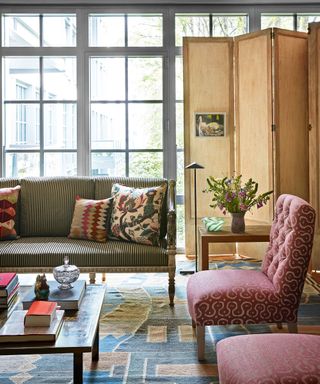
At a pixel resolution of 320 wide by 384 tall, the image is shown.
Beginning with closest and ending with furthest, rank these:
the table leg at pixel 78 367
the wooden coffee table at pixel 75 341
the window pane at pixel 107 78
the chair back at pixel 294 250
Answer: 1. the wooden coffee table at pixel 75 341
2. the table leg at pixel 78 367
3. the chair back at pixel 294 250
4. the window pane at pixel 107 78

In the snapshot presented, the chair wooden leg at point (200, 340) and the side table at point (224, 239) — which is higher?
the side table at point (224, 239)

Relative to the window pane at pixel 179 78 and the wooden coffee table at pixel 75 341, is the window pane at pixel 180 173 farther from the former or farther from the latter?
the wooden coffee table at pixel 75 341

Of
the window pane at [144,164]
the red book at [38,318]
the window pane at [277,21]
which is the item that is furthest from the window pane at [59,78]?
the red book at [38,318]

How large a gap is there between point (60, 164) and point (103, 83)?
0.97 metres

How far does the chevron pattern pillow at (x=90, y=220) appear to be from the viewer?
12.3ft

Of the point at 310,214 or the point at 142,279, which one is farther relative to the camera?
the point at 142,279

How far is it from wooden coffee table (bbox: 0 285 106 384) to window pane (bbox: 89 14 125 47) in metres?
3.44

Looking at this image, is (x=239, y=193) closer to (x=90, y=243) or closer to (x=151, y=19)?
(x=90, y=243)

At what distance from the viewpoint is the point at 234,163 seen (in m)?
5.07

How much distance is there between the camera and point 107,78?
5117 millimetres

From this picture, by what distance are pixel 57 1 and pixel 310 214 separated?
12.3ft

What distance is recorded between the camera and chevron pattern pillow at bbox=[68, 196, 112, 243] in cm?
376

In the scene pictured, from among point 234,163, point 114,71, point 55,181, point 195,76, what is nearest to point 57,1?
point 114,71

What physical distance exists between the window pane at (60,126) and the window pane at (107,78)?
0.31 m
